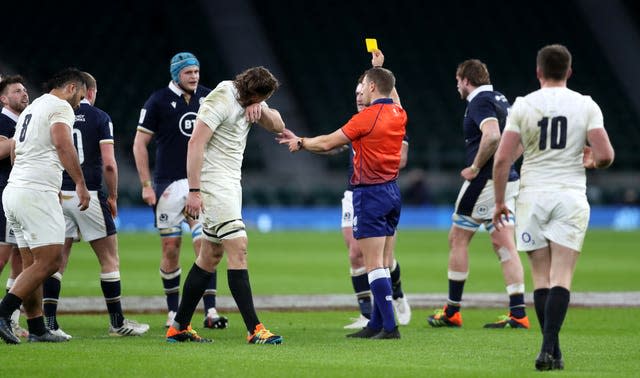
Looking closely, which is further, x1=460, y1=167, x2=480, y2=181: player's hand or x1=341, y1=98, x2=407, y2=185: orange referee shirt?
x1=460, y1=167, x2=480, y2=181: player's hand

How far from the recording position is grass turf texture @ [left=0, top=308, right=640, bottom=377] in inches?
299

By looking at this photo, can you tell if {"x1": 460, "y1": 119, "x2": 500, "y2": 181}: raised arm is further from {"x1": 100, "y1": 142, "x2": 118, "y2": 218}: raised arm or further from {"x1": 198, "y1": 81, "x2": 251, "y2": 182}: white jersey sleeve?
{"x1": 100, "y1": 142, "x2": 118, "y2": 218}: raised arm

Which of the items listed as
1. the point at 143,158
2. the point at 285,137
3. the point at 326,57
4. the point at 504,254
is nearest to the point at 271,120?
the point at 285,137

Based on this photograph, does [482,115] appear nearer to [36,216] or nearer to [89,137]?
[89,137]

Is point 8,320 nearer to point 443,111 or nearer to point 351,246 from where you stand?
point 351,246

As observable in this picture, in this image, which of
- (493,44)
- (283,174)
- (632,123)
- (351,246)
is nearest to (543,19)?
(493,44)

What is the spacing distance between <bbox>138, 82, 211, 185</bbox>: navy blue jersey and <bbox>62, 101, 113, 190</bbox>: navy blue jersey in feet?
2.76

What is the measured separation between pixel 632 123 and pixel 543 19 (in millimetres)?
6958

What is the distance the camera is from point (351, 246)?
1133cm

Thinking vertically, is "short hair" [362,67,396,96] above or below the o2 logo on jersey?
above

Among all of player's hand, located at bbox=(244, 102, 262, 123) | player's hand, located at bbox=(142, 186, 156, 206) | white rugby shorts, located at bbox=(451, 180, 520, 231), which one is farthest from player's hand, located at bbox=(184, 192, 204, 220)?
white rugby shorts, located at bbox=(451, 180, 520, 231)

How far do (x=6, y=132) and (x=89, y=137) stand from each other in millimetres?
750

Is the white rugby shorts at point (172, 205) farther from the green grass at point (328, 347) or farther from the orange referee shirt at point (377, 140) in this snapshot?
the orange referee shirt at point (377, 140)

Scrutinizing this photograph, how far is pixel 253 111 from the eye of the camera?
9.31m
